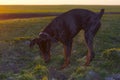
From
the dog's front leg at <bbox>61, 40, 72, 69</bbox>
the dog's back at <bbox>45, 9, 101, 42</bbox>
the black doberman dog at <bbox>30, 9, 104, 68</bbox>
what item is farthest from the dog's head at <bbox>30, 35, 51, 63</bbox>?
the dog's front leg at <bbox>61, 40, 72, 69</bbox>

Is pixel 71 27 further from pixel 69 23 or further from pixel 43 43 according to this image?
pixel 43 43

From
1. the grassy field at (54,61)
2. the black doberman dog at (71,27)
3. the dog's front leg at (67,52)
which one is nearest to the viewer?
the grassy field at (54,61)

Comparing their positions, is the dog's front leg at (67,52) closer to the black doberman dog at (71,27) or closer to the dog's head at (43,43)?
the black doberman dog at (71,27)

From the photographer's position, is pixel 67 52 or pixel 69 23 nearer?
pixel 69 23

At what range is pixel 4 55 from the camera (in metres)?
16.2

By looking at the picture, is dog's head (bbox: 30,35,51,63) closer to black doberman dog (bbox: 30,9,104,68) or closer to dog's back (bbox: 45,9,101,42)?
black doberman dog (bbox: 30,9,104,68)

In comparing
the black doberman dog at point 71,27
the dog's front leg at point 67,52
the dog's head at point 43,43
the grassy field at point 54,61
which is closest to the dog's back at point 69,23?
the black doberman dog at point 71,27

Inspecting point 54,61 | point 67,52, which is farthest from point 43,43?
point 54,61

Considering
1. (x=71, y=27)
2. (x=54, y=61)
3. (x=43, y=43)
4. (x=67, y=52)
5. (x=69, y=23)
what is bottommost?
(x=54, y=61)

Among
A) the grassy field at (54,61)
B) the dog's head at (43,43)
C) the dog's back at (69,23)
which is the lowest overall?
the grassy field at (54,61)

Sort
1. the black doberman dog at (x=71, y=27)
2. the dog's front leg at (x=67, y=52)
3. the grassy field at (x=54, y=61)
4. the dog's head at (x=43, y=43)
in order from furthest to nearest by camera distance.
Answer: the dog's front leg at (x=67, y=52), the black doberman dog at (x=71, y=27), the dog's head at (x=43, y=43), the grassy field at (x=54, y=61)

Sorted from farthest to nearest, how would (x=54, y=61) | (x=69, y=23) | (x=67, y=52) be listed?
1. (x=54, y=61)
2. (x=67, y=52)
3. (x=69, y=23)

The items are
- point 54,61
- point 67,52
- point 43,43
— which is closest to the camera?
point 43,43

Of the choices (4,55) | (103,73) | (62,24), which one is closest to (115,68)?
(103,73)
